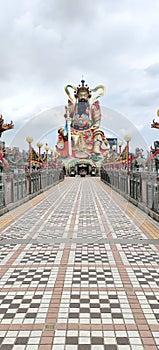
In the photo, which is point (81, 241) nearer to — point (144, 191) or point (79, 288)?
point (79, 288)

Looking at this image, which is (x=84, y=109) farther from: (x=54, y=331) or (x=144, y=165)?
(x=54, y=331)

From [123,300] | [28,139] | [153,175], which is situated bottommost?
[123,300]

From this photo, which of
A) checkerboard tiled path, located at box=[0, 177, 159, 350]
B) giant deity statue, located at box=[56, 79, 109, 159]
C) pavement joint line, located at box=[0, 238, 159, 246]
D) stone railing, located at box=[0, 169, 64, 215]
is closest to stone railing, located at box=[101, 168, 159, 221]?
checkerboard tiled path, located at box=[0, 177, 159, 350]

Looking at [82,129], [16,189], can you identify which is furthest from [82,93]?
[16,189]

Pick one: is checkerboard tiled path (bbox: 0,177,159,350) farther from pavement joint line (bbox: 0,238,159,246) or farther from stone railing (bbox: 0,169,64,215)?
stone railing (bbox: 0,169,64,215)

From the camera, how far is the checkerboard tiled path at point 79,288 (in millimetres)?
3240

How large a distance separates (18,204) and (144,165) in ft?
33.2

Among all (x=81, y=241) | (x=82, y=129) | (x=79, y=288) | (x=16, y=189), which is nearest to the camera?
(x=79, y=288)

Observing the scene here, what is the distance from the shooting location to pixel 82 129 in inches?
2437

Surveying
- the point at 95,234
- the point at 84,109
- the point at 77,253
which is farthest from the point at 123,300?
the point at 84,109

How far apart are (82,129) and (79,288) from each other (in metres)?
58.3

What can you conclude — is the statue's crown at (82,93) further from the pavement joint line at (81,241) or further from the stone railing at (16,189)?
the pavement joint line at (81,241)

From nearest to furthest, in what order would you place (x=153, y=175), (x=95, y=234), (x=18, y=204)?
1. (x=95, y=234)
2. (x=153, y=175)
3. (x=18, y=204)

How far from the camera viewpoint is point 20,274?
5.10 metres
